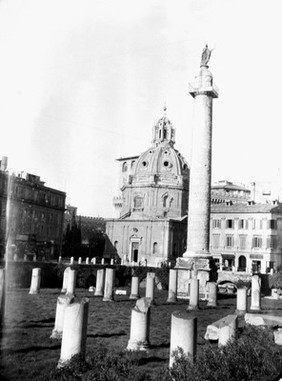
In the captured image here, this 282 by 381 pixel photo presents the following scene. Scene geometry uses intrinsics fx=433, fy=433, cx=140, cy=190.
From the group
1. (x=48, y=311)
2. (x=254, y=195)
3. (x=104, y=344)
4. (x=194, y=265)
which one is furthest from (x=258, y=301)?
(x=254, y=195)

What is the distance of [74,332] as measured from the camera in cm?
787

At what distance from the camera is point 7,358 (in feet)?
26.2

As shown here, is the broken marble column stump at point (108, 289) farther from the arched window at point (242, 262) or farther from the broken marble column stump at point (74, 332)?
the arched window at point (242, 262)

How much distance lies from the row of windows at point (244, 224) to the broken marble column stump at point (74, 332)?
41.8 meters

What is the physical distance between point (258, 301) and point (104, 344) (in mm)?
11508

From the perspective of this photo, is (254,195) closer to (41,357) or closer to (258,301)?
(258,301)

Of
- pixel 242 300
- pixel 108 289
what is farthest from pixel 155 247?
pixel 242 300

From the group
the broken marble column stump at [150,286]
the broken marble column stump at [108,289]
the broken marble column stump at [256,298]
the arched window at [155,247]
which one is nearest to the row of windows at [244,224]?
the arched window at [155,247]

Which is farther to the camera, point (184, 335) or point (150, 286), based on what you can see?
point (150, 286)

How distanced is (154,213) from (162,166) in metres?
6.89

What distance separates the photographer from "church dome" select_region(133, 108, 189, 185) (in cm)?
5919

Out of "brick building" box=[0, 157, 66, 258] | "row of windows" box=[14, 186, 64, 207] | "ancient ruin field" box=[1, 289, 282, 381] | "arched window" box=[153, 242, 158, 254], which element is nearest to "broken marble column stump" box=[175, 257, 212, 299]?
"ancient ruin field" box=[1, 289, 282, 381]

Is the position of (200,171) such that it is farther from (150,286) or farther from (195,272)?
(150,286)

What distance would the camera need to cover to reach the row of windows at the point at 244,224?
47.1 m
